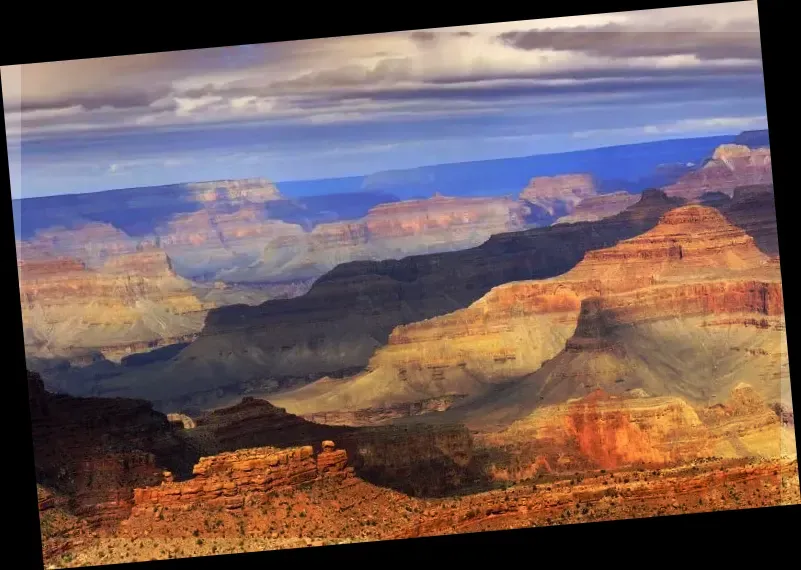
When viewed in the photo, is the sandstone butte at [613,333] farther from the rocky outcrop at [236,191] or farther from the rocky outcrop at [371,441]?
the rocky outcrop at [236,191]

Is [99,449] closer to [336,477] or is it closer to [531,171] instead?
[336,477]

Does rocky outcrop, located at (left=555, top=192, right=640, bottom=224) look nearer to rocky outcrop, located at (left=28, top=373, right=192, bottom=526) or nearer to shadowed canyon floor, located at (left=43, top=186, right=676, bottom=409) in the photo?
shadowed canyon floor, located at (left=43, top=186, right=676, bottom=409)

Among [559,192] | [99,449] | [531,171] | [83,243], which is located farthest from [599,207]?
[99,449]

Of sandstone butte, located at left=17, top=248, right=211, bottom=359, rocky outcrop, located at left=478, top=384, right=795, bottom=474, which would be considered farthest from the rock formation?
rocky outcrop, located at left=478, top=384, right=795, bottom=474

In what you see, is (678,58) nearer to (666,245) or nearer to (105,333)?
(666,245)

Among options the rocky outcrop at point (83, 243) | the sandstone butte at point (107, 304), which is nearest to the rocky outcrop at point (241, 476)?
the sandstone butte at point (107, 304)

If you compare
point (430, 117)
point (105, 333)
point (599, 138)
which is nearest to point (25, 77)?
point (105, 333)
